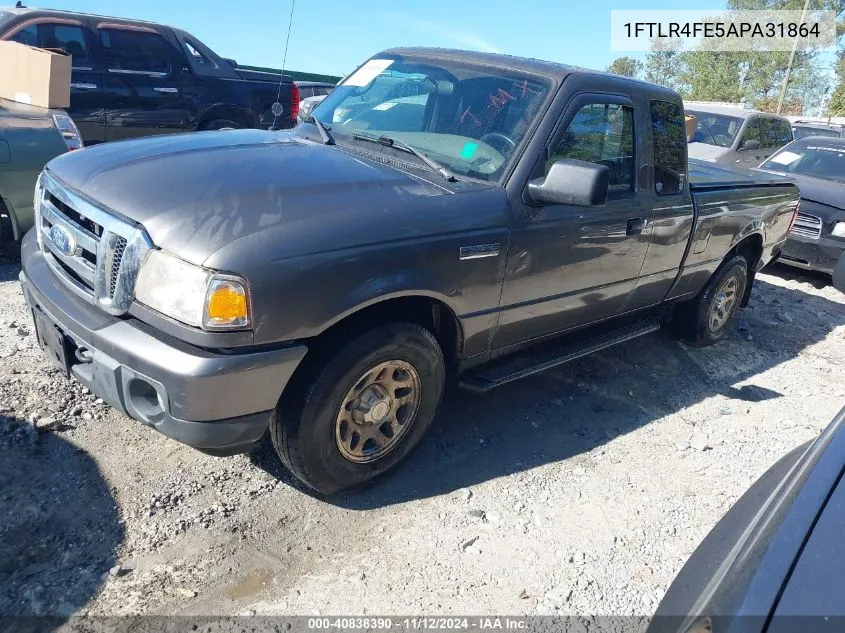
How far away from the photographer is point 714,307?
18.1ft

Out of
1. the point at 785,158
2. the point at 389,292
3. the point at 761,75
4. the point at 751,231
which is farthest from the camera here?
the point at 761,75

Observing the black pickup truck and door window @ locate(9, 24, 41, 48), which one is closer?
door window @ locate(9, 24, 41, 48)

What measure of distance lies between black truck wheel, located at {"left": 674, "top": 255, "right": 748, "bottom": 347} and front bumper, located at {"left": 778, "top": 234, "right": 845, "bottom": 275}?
2564 mm

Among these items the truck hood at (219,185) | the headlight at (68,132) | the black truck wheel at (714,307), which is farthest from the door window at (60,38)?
the black truck wheel at (714,307)

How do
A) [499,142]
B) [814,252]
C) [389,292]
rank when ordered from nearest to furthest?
[389,292] < [499,142] < [814,252]

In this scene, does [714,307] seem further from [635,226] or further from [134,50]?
[134,50]

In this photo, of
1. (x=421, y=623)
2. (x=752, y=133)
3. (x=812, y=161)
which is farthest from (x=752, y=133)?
(x=421, y=623)

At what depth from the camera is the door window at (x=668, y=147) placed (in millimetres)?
4199

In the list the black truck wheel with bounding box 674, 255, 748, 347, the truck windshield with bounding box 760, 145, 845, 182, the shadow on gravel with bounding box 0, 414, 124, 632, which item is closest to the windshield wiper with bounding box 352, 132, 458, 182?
the shadow on gravel with bounding box 0, 414, 124, 632

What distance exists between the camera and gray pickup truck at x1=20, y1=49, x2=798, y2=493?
8.13 ft

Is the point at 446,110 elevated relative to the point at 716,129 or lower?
lower

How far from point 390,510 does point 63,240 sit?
6.01 ft

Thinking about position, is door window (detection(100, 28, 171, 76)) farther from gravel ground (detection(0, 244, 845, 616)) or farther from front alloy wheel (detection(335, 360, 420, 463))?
front alloy wheel (detection(335, 360, 420, 463))

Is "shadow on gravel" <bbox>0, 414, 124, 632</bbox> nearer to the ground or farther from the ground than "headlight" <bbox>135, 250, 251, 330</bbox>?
nearer to the ground
